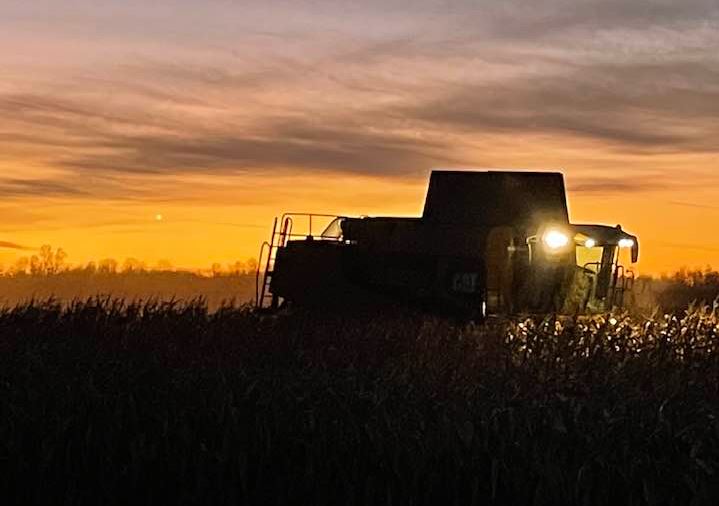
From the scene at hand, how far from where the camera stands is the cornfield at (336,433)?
8094 millimetres

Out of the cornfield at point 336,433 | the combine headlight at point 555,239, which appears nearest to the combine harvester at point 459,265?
the combine headlight at point 555,239

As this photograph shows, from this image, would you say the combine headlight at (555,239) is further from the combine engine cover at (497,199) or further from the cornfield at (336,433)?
the cornfield at (336,433)

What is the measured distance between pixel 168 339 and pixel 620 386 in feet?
17.0

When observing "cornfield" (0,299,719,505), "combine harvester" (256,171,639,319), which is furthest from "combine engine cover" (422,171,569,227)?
"cornfield" (0,299,719,505)

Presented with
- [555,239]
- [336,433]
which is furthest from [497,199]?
[336,433]

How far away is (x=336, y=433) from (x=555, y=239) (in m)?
14.9

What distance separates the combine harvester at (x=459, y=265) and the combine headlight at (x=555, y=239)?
0.06 feet

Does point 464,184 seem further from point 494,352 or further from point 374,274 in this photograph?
point 494,352

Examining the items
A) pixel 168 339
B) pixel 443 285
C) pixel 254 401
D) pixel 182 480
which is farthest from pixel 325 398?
pixel 443 285

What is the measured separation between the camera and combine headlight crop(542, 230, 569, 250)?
2341 cm

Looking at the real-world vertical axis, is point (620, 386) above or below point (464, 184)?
below

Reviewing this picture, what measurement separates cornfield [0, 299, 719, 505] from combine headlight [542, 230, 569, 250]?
31.2ft

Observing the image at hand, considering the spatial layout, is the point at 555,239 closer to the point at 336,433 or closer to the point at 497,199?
the point at 497,199

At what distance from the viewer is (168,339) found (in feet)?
50.0
